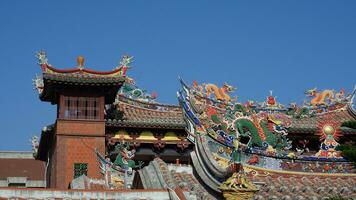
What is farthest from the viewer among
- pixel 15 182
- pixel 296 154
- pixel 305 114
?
pixel 15 182

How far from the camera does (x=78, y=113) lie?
2738cm

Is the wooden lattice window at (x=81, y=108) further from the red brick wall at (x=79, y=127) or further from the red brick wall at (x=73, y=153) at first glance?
the red brick wall at (x=73, y=153)

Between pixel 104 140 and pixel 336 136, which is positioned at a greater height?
pixel 104 140

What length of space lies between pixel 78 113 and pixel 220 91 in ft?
18.5

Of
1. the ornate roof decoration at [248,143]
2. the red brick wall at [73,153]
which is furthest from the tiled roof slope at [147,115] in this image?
the ornate roof decoration at [248,143]

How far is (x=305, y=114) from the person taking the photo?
23.7 metres

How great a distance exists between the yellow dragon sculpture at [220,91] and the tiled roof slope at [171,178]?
12605mm

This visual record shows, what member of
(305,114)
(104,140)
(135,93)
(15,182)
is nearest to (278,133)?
(305,114)

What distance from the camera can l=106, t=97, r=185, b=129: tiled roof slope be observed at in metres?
27.9

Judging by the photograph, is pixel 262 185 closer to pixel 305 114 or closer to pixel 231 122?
pixel 231 122

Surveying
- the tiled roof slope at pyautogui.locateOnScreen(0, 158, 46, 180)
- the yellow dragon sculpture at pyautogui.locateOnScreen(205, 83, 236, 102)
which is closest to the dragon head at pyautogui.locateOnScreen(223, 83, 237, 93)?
the yellow dragon sculpture at pyautogui.locateOnScreen(205, 83, 236, 102)

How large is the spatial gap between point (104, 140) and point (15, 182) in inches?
485

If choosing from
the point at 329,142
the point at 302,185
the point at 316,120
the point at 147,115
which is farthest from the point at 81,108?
the point at 302,185

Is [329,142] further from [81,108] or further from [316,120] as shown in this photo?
[81,108]
